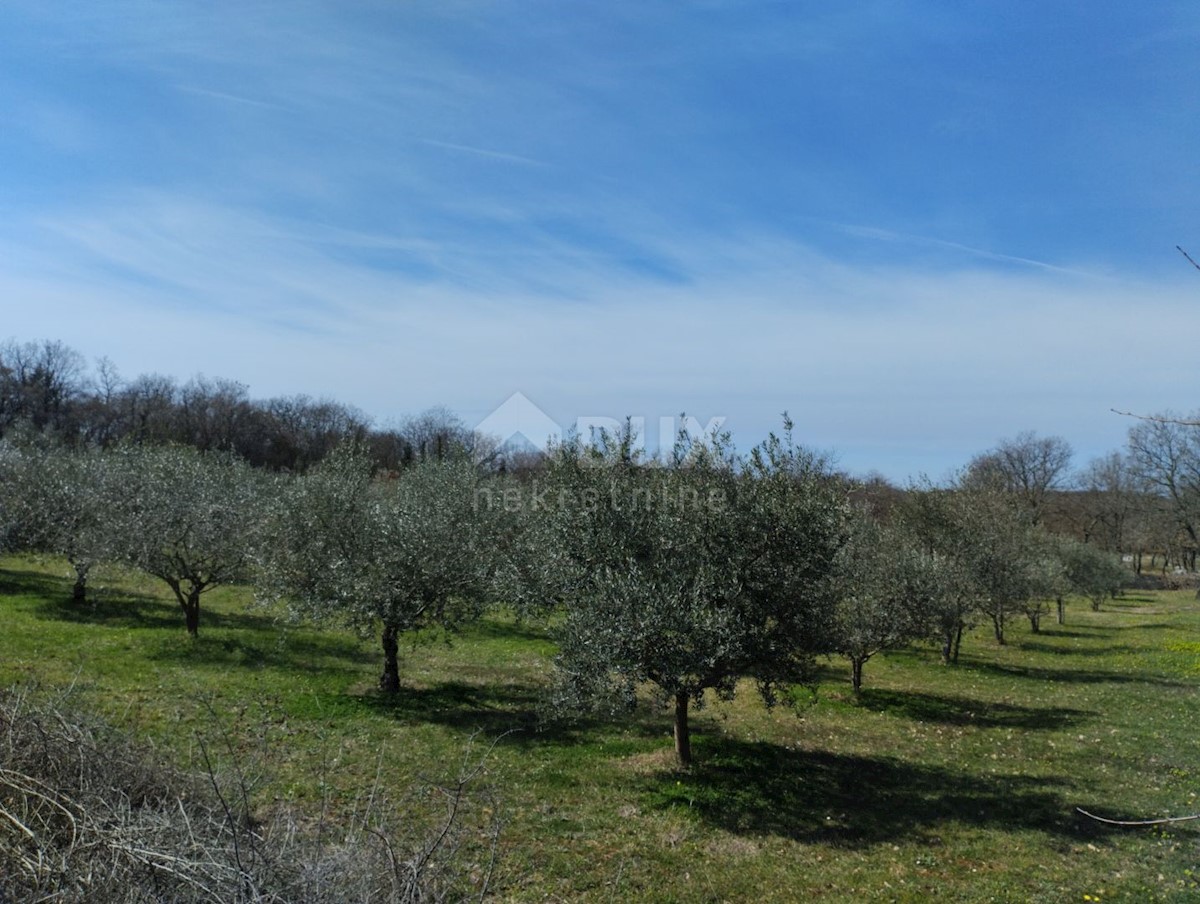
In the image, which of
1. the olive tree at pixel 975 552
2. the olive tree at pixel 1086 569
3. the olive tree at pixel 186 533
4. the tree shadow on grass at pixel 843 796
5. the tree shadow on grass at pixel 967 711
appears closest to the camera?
the tree shadow on grass at pixel 843 796

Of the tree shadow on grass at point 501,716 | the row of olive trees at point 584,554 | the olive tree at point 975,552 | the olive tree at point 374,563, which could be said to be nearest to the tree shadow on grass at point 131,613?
the row of olive trees at point 584,554

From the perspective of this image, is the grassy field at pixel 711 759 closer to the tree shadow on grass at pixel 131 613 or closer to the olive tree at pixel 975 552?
the tree shadow on grass at pixel 131 613

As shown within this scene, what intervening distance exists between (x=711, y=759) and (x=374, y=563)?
743cm

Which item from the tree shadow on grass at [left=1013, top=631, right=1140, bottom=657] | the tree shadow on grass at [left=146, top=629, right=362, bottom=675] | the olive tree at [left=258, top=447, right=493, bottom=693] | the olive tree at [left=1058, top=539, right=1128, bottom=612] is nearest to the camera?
the olive tree at [left=258, top=447, right=493, bottom=693]

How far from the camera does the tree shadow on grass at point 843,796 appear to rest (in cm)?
991

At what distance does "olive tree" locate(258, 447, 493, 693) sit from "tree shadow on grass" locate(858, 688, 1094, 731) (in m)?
10.1

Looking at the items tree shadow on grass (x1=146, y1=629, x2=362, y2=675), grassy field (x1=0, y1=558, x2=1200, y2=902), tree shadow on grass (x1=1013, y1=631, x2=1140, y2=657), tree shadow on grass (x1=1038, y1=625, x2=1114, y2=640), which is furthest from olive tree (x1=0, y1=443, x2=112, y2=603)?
tree shadow on grass (x1=1038, y1=625, x2=1114, y2=640)

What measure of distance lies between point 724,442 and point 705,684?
3.71m

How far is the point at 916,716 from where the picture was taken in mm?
16578

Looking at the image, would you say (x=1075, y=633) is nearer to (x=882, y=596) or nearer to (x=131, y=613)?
(x=882, y=596)

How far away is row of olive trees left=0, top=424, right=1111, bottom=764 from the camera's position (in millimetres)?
10383

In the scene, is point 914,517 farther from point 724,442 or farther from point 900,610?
point 724,442

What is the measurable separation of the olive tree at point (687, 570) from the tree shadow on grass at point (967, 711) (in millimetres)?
6813

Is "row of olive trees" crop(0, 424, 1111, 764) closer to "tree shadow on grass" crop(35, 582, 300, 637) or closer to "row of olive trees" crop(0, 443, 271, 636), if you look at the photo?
"row of olive trees" crop(0, 443, 271, 636)
